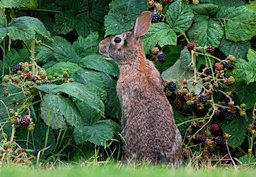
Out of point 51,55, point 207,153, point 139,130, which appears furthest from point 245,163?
point 51,55

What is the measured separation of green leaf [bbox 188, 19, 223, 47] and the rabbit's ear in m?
0.59

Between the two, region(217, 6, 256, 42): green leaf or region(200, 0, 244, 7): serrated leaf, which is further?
region(200, 0, 244, 7): serrated leaf

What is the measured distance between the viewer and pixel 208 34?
28.0 feet

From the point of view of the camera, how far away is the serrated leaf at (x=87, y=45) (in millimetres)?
8766

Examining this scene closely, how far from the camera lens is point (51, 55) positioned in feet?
28.7

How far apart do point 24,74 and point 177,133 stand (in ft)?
5.14

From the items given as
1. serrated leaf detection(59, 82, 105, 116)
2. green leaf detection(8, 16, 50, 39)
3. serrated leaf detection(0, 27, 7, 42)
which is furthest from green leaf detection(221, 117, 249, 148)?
serrated leaf detection(0, 27, 7, 42)

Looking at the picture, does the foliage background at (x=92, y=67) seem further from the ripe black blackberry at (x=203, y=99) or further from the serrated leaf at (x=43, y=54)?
the ripe black blackberry at (x=203, y=99)

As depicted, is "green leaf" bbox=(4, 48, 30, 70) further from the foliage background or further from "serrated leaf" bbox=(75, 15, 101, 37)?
"serrated leaf" bbox=(75, 15, 101, 37)

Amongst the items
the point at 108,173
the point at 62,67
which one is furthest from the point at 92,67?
the point at 108,173

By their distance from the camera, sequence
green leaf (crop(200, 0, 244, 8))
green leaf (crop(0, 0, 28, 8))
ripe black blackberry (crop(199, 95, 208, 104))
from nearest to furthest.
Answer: ripe black blackberry (crop(199, 95, 208, 104)) → green leaf (crop(0, 0, 28, 8)) → green leaf (crop(200, 0, 244, 8))

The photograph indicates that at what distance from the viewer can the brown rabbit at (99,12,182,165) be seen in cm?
766

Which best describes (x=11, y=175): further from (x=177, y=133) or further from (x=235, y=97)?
(x=235, y=97)

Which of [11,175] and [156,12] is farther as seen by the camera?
[156,12]
